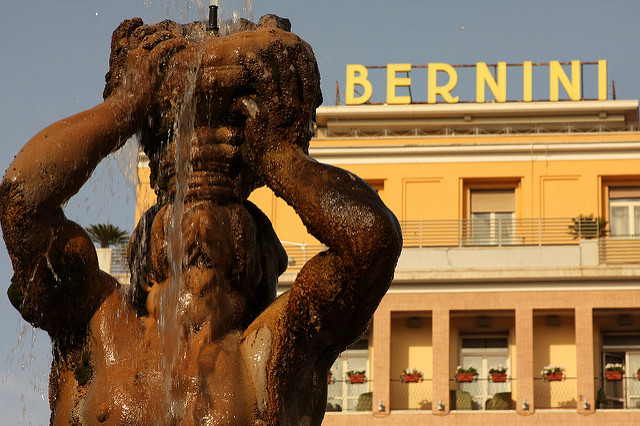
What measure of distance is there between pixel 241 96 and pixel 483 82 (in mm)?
44943

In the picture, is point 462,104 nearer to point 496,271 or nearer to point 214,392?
point 496,271

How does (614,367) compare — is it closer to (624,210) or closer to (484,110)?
(624,210)

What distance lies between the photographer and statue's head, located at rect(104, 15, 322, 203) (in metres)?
6.04

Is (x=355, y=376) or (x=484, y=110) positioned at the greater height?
(x=484, y=110)

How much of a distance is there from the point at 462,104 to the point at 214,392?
143 feet

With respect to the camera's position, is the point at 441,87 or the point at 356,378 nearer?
the point at 356,378

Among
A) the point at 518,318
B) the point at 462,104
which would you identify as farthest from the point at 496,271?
the point at 462,104

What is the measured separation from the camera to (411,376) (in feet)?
149

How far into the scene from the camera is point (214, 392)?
5.76 meters

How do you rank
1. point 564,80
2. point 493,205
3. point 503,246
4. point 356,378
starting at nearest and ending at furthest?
1. point 356,378
2. point 503,246
3. point 493,205
4. point 564,80

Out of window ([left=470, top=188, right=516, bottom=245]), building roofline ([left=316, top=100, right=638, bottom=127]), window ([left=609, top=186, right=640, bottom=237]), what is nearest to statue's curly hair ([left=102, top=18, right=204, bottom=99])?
window ([left=609, top=186, right=640, bottom=237])

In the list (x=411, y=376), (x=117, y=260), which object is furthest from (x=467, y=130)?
(x=117, y=260)

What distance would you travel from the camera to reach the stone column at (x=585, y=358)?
143 feet

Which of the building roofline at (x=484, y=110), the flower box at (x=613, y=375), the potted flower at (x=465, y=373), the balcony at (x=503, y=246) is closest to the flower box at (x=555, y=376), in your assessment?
the flower box at (x=613, y=375)
